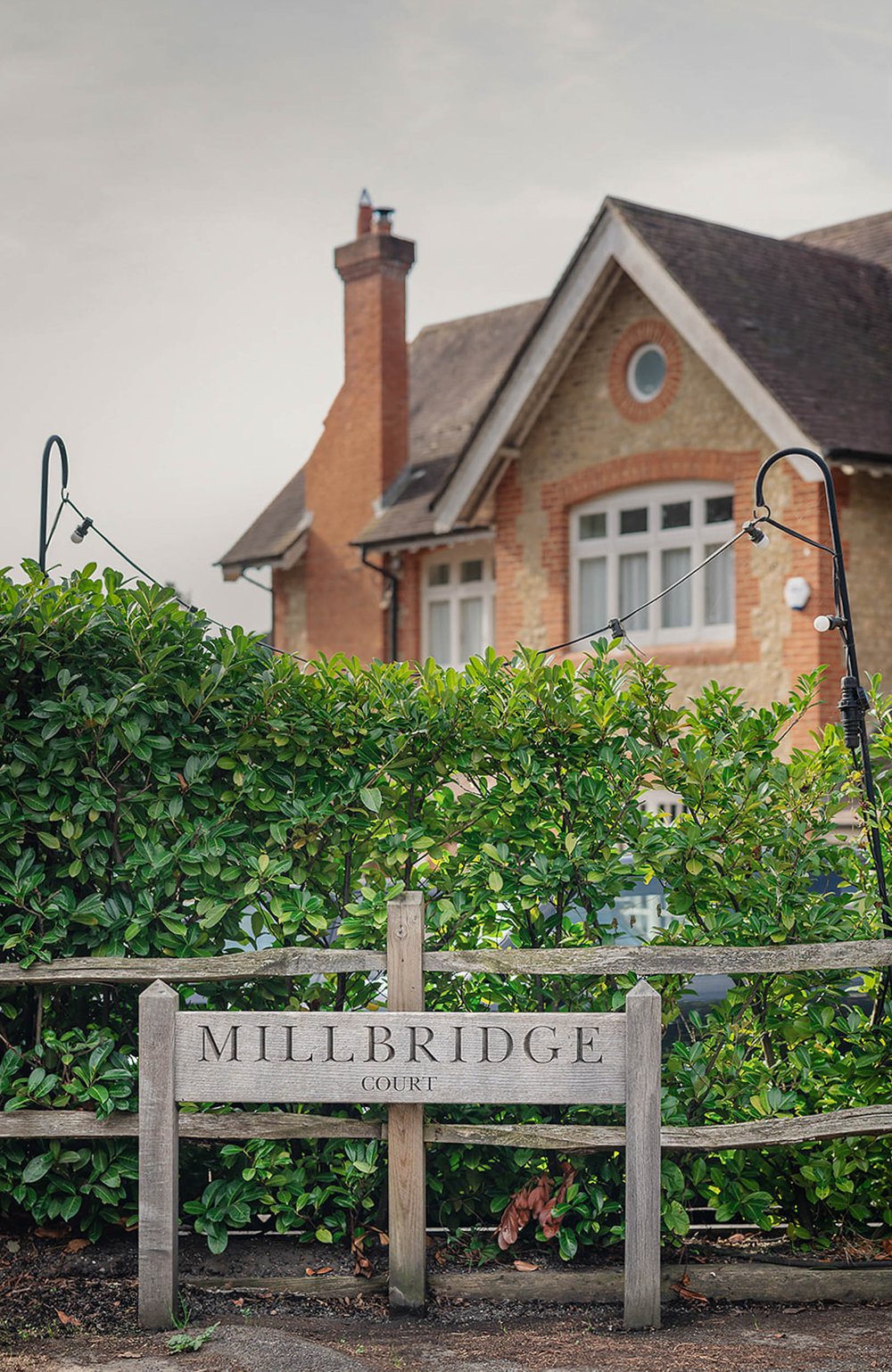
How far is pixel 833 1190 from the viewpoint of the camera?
19.1 feet

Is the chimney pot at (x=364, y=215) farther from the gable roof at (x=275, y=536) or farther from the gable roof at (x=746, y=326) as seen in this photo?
the gable roof at (x=746, y=326)

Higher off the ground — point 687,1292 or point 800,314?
point 800,314

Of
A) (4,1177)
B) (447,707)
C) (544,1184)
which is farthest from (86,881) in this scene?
(544,1184)

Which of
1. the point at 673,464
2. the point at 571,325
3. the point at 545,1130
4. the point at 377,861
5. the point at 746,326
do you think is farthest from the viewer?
the point at 571,325

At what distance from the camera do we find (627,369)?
20016 millimetres

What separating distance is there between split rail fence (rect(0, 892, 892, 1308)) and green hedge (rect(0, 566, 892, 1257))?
0.76 ft

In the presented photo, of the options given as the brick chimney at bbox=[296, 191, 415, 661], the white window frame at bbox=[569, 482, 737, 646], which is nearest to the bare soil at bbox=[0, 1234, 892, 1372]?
the white window frame at bbox=[569, 482, 737, 646]

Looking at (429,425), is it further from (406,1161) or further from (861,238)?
(406,1161)

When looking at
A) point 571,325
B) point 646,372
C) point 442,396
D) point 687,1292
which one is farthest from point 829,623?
point 442,396

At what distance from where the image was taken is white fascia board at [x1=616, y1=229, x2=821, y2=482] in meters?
17.4

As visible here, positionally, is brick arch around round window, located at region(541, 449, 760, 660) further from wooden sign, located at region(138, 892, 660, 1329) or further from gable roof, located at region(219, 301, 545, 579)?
wooden sign, located at region(138, 892, 660, 1329)

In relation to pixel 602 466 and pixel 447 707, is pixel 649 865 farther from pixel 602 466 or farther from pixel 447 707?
pixel 602 466

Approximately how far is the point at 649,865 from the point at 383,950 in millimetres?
1016

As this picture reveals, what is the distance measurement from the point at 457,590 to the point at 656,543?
5.14 m
